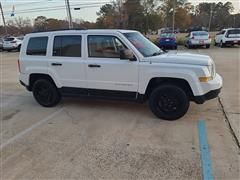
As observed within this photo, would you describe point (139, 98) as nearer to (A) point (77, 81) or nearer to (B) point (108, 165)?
(A) point (77, 81)

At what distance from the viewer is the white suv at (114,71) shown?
186 inches

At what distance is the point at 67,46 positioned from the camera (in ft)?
18.7

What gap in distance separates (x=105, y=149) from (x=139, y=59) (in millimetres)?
1979

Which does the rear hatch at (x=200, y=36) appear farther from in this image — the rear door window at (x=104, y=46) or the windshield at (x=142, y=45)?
the rear door window at (x=104, y=46)

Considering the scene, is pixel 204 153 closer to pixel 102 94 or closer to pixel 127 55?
pixel 127 55

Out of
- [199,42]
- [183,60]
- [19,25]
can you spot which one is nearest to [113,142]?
[183,60]

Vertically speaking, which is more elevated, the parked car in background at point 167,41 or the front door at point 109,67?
the front door at point 109,67

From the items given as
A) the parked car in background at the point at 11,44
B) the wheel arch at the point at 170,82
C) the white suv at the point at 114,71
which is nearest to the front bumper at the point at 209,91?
the white suv at the point at 114,71

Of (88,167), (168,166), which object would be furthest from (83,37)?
(168,166)

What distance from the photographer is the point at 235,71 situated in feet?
31.4

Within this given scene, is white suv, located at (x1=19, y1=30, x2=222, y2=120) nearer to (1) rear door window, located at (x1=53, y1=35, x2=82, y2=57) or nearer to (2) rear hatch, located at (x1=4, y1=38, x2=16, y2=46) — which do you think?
(1) rear door window, located at (x1=53, y1=35, x2=82, y2=57)

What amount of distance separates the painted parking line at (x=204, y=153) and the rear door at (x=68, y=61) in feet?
8.94

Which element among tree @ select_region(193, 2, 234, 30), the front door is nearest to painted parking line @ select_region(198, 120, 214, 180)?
the front door

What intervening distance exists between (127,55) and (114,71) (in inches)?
19.3
